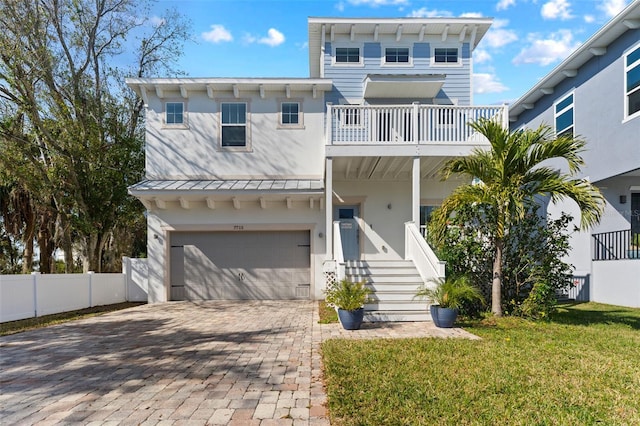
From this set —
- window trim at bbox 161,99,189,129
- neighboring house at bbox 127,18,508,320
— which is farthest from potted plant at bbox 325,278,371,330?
window trim at bbox 161,99,189,129

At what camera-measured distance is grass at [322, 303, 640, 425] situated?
3633mm

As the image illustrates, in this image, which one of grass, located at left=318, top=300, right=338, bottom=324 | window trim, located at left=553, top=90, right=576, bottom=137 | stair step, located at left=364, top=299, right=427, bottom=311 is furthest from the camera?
window trim, located at left=553, top=90, right=576, bottom=137

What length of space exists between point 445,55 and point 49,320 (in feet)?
46.6

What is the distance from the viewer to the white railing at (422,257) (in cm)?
836

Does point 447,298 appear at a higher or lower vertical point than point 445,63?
lower

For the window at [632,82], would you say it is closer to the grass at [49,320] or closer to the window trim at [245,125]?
the window trim at [245,125]

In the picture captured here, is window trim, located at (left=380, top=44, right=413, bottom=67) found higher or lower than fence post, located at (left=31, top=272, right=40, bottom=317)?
higher

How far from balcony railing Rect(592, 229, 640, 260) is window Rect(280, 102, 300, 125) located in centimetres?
999

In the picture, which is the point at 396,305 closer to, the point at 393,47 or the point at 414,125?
the point at 414,125

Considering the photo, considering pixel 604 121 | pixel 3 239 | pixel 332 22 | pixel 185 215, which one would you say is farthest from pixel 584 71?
pixel 3 239

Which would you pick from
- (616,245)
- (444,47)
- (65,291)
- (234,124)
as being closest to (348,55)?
(444,47)

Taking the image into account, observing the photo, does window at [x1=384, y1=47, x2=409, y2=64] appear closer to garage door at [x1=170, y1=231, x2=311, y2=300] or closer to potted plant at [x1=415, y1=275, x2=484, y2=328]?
garage door at [x1=170, y1=231, x2=311, y2=300]

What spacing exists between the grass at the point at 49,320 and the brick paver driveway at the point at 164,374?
1.79ft

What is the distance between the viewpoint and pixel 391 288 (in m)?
8.98
